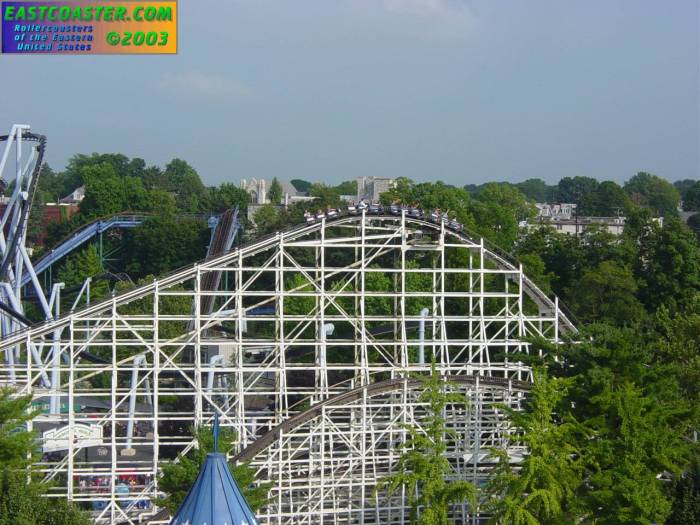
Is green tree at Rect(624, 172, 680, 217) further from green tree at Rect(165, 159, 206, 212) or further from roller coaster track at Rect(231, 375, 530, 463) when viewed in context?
roller coaster track at Rect(231, 375, 530, 463)

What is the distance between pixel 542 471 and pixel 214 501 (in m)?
5.97

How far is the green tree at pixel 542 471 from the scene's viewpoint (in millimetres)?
18578

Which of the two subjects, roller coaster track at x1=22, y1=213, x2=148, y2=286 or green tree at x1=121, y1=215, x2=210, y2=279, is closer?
roller coaster track at x1=22, y1=213, x2=148, y2=286

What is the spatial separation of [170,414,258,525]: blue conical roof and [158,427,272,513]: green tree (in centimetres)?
318

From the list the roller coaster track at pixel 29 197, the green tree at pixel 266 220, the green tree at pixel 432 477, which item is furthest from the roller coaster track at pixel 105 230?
the green tree at pixel 432 477

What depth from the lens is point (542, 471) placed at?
18734mm

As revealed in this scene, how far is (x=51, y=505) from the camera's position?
19859 millimetres

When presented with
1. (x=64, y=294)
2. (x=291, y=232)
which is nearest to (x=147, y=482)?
(x=291, y=232)

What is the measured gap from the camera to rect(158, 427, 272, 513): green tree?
19172 mm

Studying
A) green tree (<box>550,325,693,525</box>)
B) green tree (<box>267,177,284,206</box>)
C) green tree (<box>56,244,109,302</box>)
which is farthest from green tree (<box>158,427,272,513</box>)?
green tree (<box>267,177,284,206</box>)

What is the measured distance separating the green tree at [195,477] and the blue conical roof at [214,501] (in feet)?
10.4

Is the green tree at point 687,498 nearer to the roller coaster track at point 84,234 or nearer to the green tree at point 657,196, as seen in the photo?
the roller coaster track at point 84,234

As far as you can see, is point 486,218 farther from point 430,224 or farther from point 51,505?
point 51,505

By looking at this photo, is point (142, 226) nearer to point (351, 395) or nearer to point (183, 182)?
point (183, 182)
